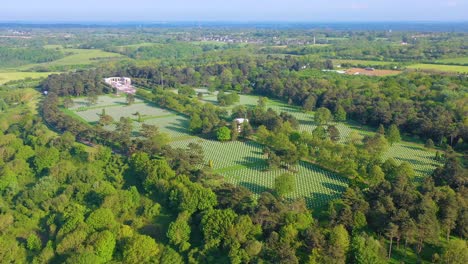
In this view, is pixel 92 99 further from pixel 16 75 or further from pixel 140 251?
pixel 140 251

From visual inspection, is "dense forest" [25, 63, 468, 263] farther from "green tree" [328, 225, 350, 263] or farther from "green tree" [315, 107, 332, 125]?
"green tree" [315, 107, 332, 125]

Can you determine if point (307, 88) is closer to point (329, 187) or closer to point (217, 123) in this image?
point (217, 123)

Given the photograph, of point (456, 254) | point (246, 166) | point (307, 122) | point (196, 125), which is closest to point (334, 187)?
point (246, 166)

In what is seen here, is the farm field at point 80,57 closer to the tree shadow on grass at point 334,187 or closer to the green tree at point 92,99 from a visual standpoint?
the green tree at point 92,99

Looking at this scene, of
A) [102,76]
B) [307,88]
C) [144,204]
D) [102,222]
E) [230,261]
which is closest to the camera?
[230,261]

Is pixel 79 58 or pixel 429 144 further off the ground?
pixel 79 58

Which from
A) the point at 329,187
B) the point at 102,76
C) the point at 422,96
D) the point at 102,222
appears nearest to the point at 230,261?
the point at 102,222

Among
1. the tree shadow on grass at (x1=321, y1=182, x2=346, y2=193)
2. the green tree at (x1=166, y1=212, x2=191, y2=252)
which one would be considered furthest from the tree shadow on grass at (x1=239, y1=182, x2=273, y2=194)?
the green tree at (x1=166, y1=212, x2=191, y2=252)

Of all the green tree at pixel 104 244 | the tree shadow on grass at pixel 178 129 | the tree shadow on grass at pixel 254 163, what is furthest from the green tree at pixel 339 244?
the tree shadow on grass at pixel 178 129
